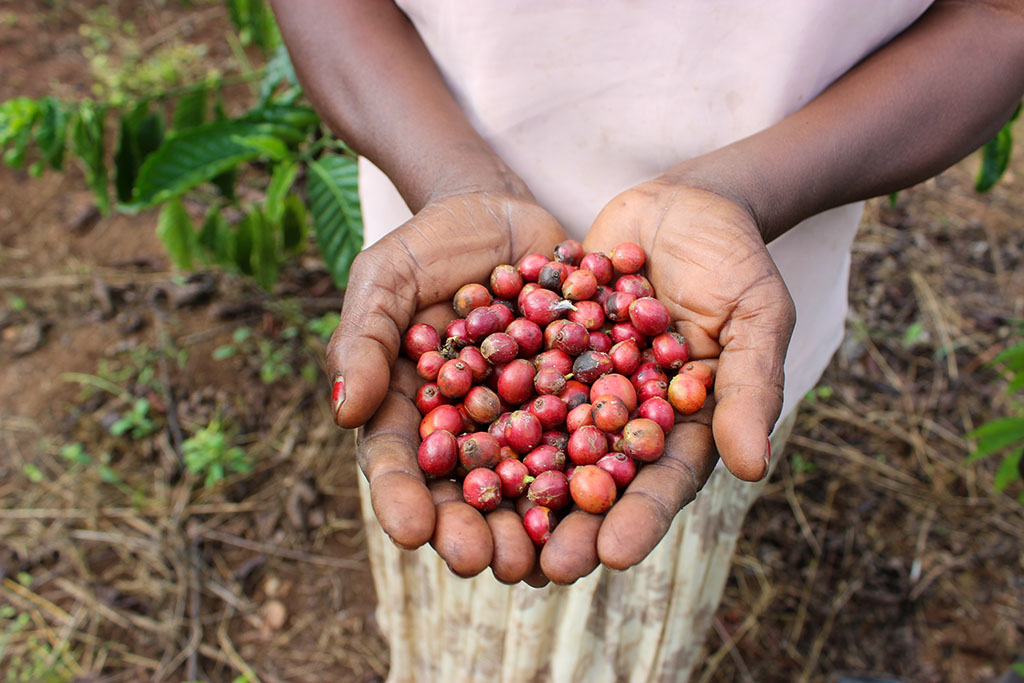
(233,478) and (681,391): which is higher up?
(681,391)

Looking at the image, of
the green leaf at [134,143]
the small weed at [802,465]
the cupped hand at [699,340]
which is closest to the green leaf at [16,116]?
the green leaf at [134,143]

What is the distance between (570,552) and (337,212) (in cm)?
158

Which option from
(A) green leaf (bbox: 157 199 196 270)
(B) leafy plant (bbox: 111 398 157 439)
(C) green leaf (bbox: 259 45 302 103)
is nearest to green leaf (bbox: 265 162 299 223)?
(C) green leaf (bbox: 259 45 302 103)

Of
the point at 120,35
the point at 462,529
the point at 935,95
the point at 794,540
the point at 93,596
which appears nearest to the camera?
the point at 462,529

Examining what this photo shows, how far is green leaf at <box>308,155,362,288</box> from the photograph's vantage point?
2.59 meters

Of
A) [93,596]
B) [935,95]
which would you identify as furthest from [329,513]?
[935,95]

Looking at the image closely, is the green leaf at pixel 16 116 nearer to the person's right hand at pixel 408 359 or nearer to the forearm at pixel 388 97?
the forearm at pixel 388 97

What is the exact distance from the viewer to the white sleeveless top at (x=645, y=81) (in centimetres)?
172

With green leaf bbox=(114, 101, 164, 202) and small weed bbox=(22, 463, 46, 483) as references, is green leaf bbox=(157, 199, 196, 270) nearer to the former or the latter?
green leaf bbox=(114, 101, 164, 202)

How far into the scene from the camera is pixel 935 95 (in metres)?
1.87

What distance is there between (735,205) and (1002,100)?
755mm

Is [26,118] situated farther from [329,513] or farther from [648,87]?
[648,87]

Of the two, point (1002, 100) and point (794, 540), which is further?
point (794, 540)

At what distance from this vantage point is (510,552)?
1.47 m
